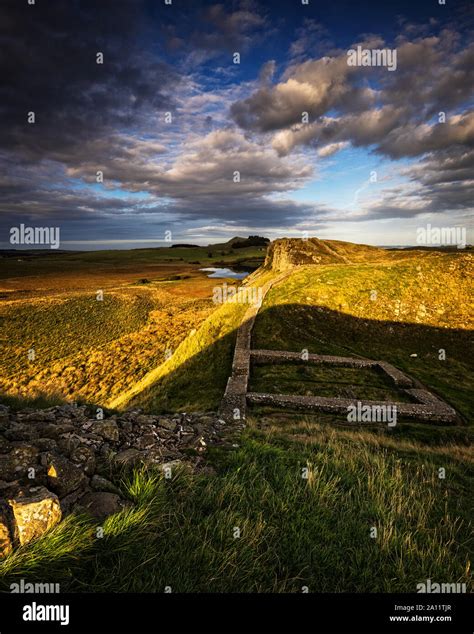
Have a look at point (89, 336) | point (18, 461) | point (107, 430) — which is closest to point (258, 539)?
point (18, 461)

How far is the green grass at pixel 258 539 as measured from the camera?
3.00 m

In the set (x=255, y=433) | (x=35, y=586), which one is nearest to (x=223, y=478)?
(x=35, y=586)

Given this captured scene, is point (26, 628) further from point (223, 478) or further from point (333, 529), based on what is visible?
point (333, 529)

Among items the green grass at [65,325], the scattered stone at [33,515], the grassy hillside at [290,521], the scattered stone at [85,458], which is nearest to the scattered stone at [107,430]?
the scattered stone at [85,458]

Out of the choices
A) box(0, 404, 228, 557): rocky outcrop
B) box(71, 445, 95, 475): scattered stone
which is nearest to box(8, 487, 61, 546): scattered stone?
box(0, 404, 228, 557): rocky outcrop

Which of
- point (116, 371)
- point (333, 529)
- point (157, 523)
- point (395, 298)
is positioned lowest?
point (116, 371)

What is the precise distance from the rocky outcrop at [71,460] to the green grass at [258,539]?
265 mm

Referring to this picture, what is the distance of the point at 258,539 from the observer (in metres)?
3.62

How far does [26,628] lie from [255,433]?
5.77m

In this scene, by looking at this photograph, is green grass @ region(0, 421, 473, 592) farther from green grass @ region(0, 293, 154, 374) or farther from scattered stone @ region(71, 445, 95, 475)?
green grass @ region(0, 293, 154, 374)

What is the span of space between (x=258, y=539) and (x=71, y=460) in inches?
119

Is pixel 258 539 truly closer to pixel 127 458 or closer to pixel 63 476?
pixel 127 458

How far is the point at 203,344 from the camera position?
22734 mm

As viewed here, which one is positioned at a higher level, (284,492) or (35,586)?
(35,586)
